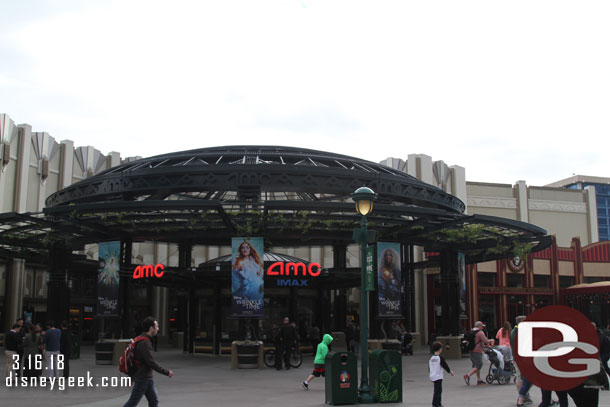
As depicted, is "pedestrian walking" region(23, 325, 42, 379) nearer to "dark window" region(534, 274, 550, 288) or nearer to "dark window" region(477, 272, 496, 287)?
"dark window" region(477, 272, 496, 287)

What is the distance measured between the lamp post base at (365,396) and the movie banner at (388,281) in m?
10.7

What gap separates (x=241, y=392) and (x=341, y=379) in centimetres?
329

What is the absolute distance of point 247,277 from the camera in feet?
76.1

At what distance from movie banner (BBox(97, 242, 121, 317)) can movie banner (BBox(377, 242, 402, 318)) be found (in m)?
10.3

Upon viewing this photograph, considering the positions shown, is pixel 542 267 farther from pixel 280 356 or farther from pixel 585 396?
pixel 585 396

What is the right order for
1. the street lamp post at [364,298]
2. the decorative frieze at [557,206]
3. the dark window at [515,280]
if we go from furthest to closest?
the decorative frieze at [557,206], the dark window at [515,280], the street lamp post at [364,298]

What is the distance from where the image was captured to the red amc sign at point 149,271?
2484 cm

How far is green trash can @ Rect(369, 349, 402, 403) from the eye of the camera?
46.6 ft

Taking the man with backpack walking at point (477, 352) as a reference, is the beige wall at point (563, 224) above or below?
above

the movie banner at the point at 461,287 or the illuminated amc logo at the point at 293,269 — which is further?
the movie banner at the point at 461,287

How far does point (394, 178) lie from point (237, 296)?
7.68m

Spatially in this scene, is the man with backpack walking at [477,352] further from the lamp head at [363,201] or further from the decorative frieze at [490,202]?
the decorative frieze at [490,202]

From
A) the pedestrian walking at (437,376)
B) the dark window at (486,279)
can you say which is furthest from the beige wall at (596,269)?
the pedestrian walking at (437,376)

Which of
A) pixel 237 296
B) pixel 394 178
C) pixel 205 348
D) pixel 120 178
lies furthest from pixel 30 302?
pixel 394 178
